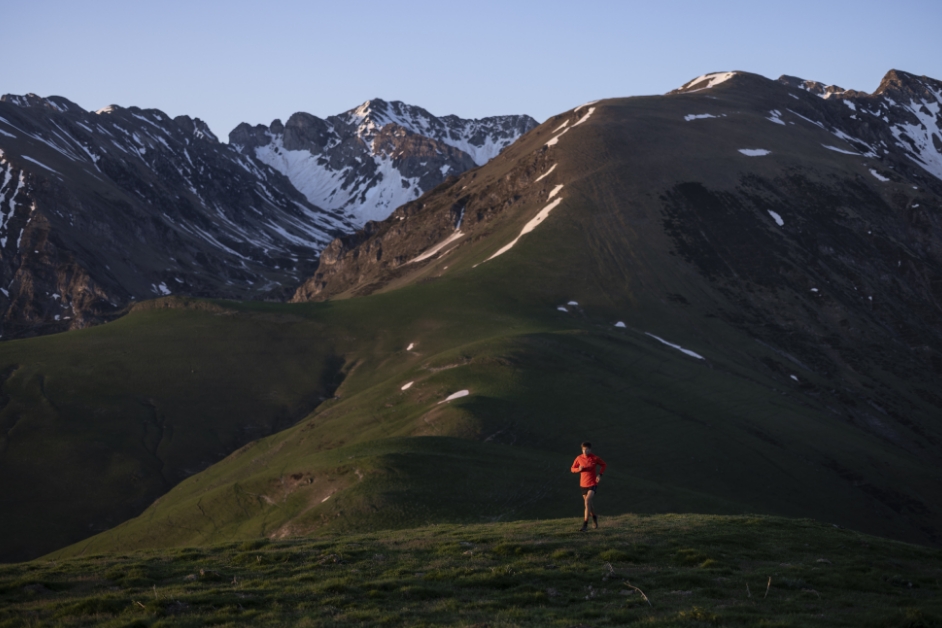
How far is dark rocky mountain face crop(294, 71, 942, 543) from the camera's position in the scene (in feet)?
339

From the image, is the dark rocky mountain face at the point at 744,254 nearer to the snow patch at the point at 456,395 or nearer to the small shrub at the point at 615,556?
the snow patch at the point at 456,395

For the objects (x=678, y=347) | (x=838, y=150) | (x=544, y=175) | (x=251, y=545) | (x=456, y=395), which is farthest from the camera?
(x=838, y=150)

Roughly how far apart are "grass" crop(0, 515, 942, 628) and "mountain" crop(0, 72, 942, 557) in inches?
860

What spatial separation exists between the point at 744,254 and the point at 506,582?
4812 inches

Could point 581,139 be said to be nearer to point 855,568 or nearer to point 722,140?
point 722,140

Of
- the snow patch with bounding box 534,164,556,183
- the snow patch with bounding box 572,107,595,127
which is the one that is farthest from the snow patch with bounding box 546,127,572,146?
the snow patch with bounding box 534,164,556,183

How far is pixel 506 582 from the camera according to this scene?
68.7 ft

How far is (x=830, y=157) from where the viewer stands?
570 ft

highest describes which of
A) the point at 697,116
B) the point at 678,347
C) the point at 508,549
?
the point at 697,116

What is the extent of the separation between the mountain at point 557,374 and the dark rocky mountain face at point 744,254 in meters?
0.54

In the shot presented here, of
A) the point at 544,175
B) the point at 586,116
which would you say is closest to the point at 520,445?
the point at 544,175

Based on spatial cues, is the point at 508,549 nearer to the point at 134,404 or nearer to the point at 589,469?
the point at 589,469

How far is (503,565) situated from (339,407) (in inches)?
2507

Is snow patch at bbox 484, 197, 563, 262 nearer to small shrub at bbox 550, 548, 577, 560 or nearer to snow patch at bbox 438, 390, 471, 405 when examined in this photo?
snow patch at bbox 438, 390, 471, 405
